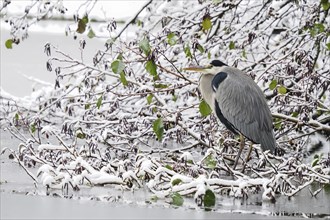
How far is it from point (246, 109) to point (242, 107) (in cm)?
3

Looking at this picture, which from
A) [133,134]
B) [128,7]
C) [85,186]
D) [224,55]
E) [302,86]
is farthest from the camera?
[128,7]

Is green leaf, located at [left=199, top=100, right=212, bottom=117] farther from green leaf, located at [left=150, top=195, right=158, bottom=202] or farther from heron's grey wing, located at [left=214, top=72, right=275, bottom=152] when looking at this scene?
green leaf, located at [left=150, top=195, right=158, bottom=202]

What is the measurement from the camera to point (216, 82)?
19.5 feet

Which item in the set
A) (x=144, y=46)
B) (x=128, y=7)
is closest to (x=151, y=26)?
(x=144, y=46)

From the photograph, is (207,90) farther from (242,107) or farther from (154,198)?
(154,198)

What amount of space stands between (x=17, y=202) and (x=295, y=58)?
2452mm

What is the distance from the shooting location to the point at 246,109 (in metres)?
5.75

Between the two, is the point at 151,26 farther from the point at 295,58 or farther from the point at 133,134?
the point at 295,58

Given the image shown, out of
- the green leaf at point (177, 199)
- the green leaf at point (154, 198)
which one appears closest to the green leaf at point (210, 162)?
the green leaf at point (154, 198)

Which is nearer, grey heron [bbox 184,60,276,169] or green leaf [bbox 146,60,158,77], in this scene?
green leaf [bbox 146,60,158,77]

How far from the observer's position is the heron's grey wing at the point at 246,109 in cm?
566

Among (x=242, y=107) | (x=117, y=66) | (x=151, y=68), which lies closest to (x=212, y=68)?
(x=242, y=107)

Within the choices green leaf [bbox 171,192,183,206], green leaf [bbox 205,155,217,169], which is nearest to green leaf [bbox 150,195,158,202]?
green leaf [bbox 171,192,183,206]

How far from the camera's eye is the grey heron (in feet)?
18.6
